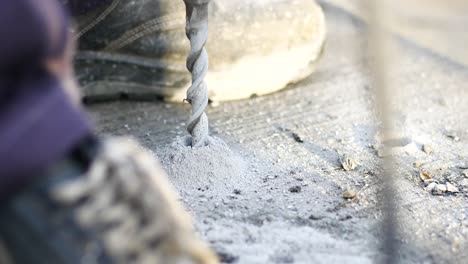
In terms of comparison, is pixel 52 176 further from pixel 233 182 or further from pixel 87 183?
pixel 233 182

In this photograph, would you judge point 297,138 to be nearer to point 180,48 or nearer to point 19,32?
point 180,48

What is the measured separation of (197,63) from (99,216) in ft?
2.14

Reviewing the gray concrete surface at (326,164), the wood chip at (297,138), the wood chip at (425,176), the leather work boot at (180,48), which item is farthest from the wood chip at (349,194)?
the leather work boot at (180,48)

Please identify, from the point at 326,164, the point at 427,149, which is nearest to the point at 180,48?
the point at 326,164

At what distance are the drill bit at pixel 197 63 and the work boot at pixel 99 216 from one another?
58 cm

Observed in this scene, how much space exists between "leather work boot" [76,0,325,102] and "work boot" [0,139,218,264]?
3.12 feet

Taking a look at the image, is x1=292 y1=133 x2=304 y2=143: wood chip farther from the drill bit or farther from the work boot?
the work boot

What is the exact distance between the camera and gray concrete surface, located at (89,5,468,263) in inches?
40.4

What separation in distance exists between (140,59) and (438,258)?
2.64ft

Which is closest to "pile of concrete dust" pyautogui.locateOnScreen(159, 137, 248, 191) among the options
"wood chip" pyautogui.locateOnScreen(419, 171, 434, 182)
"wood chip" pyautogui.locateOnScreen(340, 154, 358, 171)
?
"wood chip" pyautogui.locateOnScreen(340, 154, 358, 171)

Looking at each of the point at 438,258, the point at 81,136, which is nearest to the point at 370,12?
the point at 81,136

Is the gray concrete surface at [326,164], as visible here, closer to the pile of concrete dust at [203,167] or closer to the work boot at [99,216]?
the pile of concrete dust at [203,167]

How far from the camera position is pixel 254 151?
1.34 meters

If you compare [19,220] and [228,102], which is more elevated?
[19,220]
